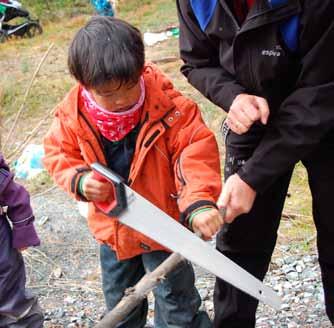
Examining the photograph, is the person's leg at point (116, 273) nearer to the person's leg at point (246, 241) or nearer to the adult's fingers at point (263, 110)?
the person's leg at point (246, 241)

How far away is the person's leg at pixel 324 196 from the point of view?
91.0 inches

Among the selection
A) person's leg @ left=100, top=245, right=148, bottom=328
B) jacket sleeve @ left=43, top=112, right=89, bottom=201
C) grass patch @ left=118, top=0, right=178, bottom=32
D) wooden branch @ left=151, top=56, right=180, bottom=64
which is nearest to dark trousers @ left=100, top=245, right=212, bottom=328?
person's leg @ left=100, top=245, right=148, bottom=328

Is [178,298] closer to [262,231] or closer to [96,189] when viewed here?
[262,231]

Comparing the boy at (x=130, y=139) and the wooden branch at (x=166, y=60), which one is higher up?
the boy at (x=130, y=139)

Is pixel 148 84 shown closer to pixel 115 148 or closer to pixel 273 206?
pixel 115 148

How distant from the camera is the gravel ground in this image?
3.24m

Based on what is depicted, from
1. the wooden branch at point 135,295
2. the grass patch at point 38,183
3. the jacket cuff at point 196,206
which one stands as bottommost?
the grass patch at point 38,183

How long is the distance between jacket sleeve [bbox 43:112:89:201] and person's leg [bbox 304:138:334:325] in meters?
0.85

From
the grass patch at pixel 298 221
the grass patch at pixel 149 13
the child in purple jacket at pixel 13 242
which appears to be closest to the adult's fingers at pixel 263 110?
the child in purple jacket at pixel 13 242

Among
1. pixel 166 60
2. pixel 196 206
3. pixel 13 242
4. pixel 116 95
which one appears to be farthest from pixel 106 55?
pixel 166 60

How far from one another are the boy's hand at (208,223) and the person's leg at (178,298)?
460 millimetres

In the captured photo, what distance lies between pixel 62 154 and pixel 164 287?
2.28 feet

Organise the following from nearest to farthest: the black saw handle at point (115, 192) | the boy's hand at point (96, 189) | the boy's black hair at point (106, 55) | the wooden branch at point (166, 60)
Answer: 1. the black saw handle at point (115, 192)
2. the boy's hand at point (96, 189)
3. the boy's black hair at point (106, 55)
4. the wooden branch at point (166, 60)

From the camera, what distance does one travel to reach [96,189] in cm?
205
